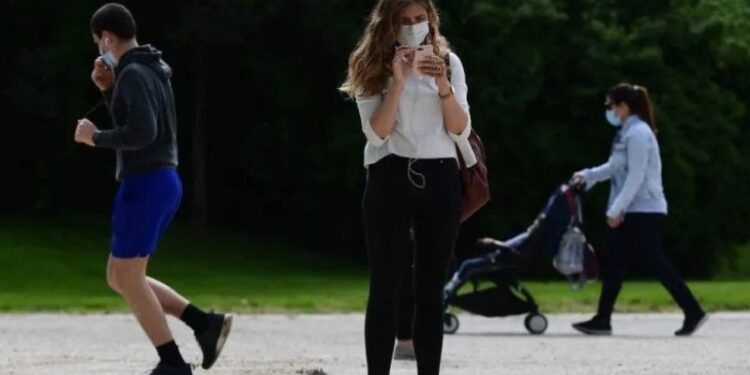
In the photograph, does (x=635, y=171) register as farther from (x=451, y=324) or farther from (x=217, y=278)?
(x=217, y=278)

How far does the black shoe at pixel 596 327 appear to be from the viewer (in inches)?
548

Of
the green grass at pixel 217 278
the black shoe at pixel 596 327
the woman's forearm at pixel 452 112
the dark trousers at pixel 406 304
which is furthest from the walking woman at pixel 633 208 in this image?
the woman's forearm at pixel 452 112

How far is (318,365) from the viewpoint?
10.1 m

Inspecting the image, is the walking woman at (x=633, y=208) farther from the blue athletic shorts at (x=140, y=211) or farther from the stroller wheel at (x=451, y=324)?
the blue athletic shorts at (x=140, y=211)

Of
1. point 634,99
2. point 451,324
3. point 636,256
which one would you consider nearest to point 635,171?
point 634,99

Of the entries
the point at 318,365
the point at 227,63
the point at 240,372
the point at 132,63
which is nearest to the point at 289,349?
the point at 318,365

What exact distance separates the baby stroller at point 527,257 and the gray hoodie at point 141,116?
19.8 ft

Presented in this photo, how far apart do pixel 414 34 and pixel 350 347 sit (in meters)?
5.06

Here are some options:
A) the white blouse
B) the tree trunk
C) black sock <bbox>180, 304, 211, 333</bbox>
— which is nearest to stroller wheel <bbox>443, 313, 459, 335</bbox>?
black sock <bbox>180, 304, 211, 333</bbox>

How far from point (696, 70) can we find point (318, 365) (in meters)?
18.9

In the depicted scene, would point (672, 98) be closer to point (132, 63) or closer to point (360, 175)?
point (360, 175)

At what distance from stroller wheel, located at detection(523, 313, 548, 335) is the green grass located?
3.03 m

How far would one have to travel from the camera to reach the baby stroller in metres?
14.4

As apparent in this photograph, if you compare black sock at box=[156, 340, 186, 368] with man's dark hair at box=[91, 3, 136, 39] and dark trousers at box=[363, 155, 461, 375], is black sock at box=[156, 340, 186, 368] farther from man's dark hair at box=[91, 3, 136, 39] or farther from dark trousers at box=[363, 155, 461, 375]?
man's dark hair at box=[91, 3, 136, 39]
